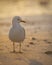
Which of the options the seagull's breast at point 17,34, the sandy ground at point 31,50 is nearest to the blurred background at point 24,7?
the sandy ground at point 31,50

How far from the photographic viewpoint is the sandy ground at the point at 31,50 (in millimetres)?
2479

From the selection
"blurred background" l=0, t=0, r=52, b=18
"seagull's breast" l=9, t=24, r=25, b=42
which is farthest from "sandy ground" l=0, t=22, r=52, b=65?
"blurred background" l=0, t=0, r=52, b=18

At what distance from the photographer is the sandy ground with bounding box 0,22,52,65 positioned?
8.13 ft

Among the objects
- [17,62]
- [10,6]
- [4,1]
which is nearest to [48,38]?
[17,62]

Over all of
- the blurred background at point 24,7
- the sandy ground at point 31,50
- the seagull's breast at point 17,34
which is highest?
the seagull's breast at point 17,34

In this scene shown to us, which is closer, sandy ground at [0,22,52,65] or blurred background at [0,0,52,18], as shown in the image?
sandy ground at [0,22,52,65]

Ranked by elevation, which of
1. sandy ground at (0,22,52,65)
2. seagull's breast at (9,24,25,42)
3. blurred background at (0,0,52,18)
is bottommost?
sandy ground at (0,22,52,65)

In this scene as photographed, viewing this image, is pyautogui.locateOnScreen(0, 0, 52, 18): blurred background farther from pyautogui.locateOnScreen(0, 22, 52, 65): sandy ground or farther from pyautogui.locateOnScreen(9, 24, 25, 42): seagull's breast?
pyautogui.locateOnScreen(9, 24, 25, 42): seagull's breast

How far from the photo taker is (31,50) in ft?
9.04

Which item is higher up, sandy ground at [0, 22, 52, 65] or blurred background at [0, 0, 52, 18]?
blurred background at [0, 0, 52, 18]

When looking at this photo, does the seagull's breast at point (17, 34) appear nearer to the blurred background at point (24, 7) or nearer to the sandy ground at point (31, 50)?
the sandy ground at point (31, 50)

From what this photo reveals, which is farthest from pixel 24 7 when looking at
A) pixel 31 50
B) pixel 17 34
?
pixel 17 34

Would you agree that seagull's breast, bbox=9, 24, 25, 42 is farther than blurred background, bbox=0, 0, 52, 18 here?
No

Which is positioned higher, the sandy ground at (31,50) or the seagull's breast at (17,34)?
the seagull's breast at (17,34)
